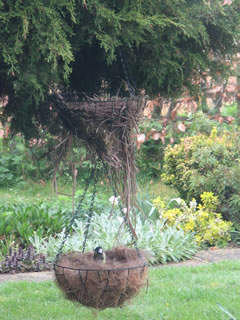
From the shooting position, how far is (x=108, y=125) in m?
2.97

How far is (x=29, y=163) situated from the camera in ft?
34.9

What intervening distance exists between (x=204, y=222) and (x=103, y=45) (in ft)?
14.0

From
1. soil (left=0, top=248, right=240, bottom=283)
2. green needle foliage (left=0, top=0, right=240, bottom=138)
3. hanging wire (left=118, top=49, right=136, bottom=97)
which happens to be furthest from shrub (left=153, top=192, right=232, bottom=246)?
hanging wire (left=118, top=49, right=136, bottom=97)

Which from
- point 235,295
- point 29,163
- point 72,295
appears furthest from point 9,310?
point 29,163

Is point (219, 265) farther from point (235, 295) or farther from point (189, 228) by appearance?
point (189, 228)

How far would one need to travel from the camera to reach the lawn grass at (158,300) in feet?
12.8

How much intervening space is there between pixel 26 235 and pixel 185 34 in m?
3.88

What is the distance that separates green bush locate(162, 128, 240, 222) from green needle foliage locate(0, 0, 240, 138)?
380 centimetres

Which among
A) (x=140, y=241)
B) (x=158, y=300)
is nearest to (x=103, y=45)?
(x=158, y=300)

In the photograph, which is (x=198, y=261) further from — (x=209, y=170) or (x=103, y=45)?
(x=103, y=45)

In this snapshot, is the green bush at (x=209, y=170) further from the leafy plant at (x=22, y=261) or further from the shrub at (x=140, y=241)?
the leafy plant at (x=22, y=261)

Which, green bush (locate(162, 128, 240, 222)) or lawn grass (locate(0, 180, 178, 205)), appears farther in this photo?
lawn grass (locate(0, 180, 178, 205))

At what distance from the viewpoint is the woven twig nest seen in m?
2.85

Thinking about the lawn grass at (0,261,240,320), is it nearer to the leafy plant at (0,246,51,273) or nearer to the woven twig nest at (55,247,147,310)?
the woven twig nest at (55,247,147,310)
